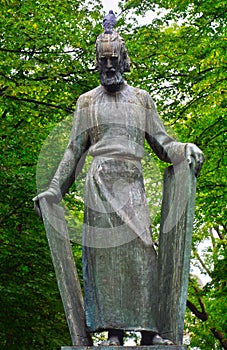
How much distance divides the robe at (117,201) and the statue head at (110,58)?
172mm

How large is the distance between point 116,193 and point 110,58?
1126mm

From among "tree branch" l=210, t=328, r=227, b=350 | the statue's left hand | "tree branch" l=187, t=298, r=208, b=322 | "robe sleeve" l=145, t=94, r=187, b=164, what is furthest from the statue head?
"tree branch" l=187, t=298, r=208, b=322

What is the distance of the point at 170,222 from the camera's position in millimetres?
6141

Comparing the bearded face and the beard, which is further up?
the bearded face

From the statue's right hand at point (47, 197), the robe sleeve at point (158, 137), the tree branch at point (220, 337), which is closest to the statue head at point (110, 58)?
the robe sleeve at point (158, 137)

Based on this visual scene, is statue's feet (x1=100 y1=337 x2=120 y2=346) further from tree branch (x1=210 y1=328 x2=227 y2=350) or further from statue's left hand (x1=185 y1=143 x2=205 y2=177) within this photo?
tree branch (x1=210 y1=328 x2=227 y2=350)

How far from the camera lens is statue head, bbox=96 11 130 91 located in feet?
20.5

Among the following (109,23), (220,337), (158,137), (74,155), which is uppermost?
(109,23)

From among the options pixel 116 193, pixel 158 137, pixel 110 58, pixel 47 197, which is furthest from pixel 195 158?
pixel 47 197

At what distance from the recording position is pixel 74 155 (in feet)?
21.1

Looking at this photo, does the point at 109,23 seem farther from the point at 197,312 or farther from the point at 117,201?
the point at 197,312

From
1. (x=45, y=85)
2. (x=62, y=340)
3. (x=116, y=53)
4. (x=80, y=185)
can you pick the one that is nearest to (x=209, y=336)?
(x=62, y=340)

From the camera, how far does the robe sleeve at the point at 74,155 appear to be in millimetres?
6367

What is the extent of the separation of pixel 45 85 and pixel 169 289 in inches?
357
